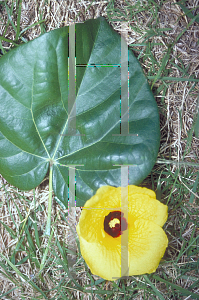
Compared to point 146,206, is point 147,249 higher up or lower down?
lower down

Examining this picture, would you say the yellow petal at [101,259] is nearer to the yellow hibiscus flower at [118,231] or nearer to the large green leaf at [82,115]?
the yellow hibiscus flower at [118,231]

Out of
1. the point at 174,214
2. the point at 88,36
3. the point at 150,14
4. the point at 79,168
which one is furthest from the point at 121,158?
the point at 150,14

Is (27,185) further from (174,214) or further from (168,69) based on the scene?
(168,69)

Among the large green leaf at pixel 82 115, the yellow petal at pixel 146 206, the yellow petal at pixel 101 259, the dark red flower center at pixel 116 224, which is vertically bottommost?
the yellow petal at pixel 101 259

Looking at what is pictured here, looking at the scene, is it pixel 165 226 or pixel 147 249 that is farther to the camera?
pixel 165 226

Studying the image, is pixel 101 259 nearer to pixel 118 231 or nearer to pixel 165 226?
pixel 118 231

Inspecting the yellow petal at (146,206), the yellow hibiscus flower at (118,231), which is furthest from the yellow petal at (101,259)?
the yellow petal at (146,206)

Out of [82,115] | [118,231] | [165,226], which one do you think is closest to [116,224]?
[118,231]
